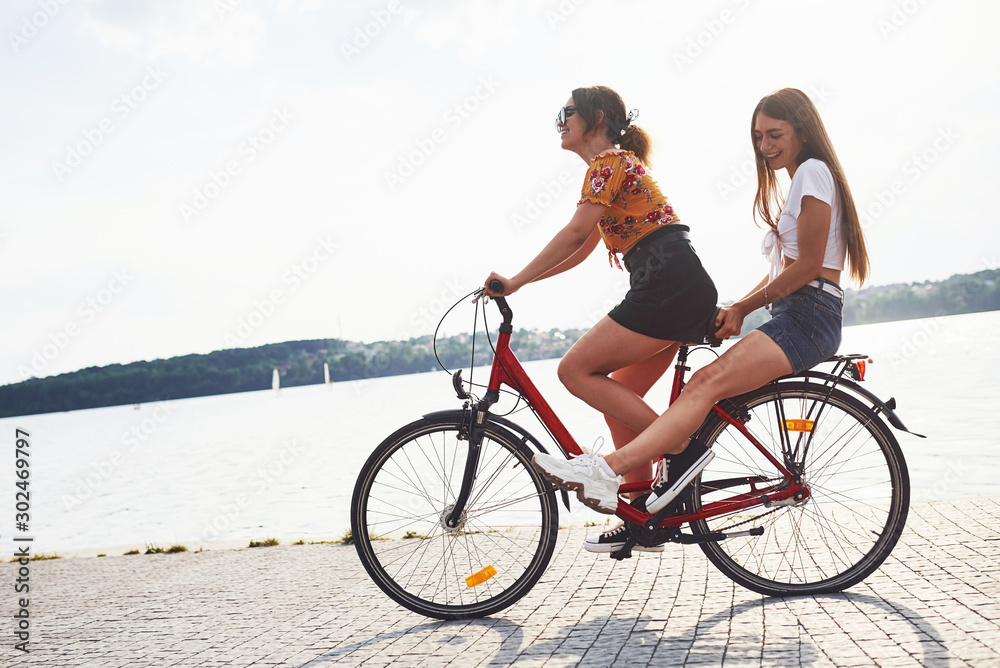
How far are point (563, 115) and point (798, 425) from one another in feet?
5.84

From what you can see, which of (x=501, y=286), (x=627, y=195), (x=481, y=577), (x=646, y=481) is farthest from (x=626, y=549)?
(x=627, y=195)

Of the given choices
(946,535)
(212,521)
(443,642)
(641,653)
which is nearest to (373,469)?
(443,642)

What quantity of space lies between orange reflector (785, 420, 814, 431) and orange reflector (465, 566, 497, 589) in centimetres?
149

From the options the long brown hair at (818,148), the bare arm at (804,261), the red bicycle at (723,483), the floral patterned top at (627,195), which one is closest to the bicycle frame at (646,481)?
the red bicycle at (723,483)

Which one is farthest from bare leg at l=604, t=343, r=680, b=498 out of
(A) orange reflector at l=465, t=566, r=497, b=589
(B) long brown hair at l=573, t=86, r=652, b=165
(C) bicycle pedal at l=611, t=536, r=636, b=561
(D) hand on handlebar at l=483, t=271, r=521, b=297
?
(B) long brown hair at l=573, t=86, r=652, b=165

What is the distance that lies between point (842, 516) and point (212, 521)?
962 centimetres

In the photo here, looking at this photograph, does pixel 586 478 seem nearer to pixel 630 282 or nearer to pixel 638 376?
pixel 638 376

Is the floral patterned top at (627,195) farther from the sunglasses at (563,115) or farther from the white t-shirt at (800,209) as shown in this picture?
the white t-shirt at (800,209)

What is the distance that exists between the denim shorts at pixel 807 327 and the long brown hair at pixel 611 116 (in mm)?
945

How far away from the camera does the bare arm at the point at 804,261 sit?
11.5ft

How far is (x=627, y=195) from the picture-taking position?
3.62 metres

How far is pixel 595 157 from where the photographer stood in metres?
3.69

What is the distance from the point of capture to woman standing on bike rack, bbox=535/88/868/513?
3.51m

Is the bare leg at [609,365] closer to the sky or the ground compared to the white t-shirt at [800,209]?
closer to the ground
